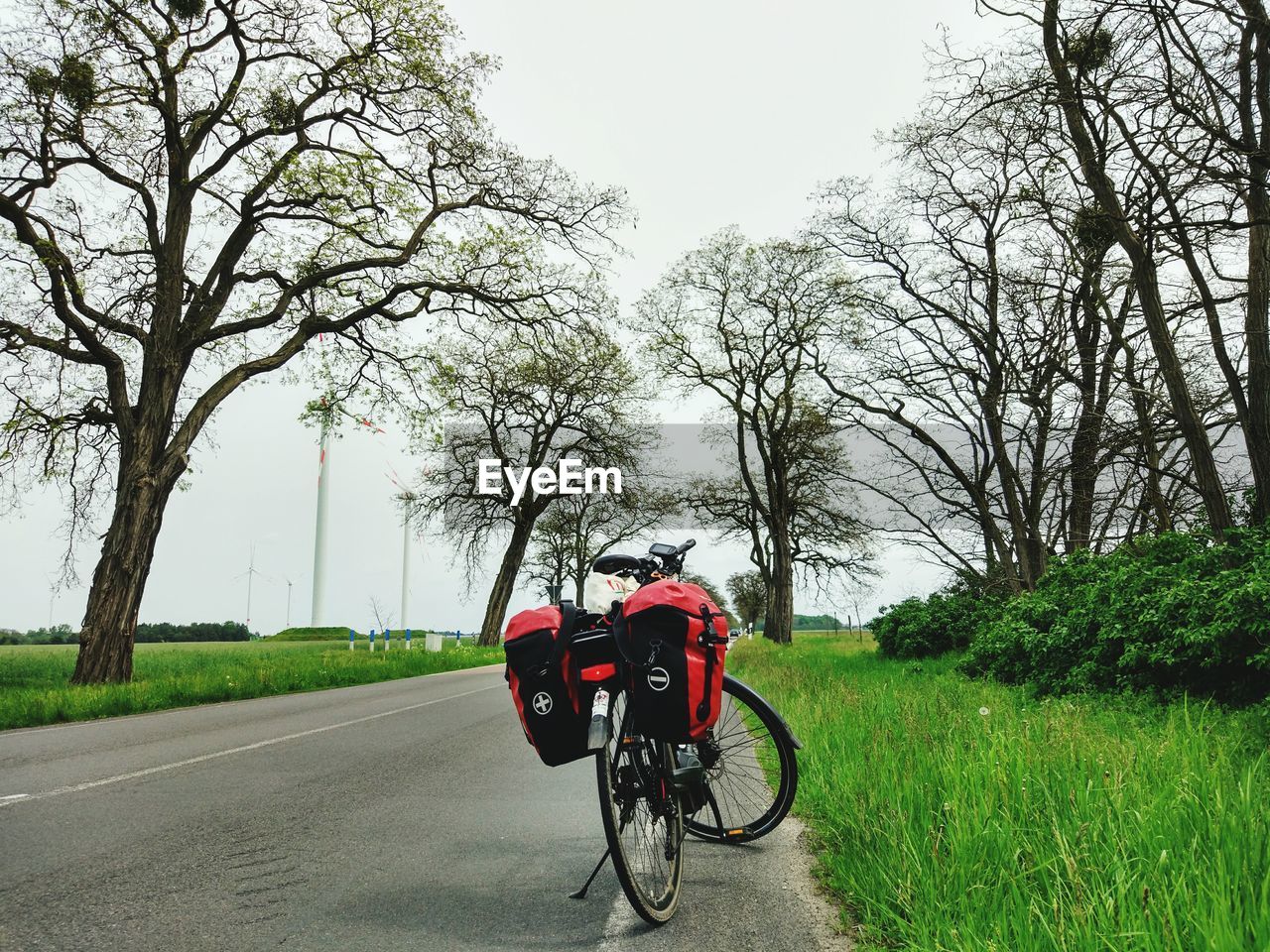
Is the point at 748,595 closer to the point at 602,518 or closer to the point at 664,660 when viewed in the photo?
the point at 602,518

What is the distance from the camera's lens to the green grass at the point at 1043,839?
2.37 metres

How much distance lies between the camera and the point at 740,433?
30.0 m

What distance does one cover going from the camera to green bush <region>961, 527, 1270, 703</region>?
6.96 metres

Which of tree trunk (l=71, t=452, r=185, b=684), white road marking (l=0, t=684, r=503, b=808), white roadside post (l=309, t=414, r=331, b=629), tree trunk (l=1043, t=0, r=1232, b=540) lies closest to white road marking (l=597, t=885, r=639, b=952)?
white road marking (l=0, t=684, r=503, b=808)

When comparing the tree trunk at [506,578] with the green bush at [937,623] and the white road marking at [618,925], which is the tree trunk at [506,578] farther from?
the white road marking at [618,925]

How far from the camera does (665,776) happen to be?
3.66 metres

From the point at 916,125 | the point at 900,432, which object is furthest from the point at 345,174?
the point at 900,432

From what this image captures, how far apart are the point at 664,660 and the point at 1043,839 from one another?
1558 millimetres

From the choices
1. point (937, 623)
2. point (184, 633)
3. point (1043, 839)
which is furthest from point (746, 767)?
point (184, 633)

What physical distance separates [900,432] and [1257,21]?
11.9 metres

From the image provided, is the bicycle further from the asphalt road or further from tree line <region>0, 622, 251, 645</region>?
tree line <region>0, 622, 251, 645</region>

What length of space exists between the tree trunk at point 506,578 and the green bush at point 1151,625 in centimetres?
2128

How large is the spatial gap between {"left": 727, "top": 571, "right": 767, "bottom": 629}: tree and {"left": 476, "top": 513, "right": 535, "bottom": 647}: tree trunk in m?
50.3

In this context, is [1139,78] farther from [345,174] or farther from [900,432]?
[345,174]
